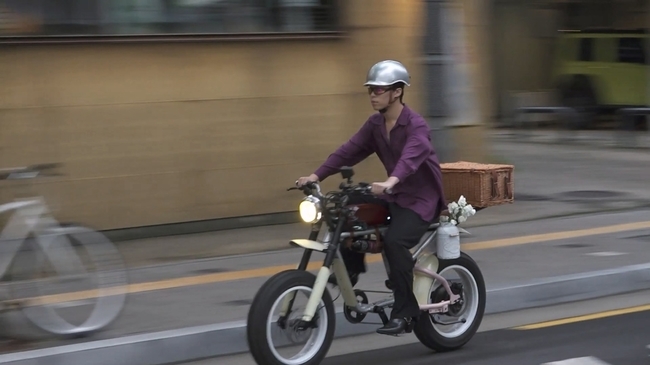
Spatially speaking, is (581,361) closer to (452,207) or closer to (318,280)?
(452,207)

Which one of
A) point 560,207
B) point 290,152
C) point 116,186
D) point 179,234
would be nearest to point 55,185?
point 116,186

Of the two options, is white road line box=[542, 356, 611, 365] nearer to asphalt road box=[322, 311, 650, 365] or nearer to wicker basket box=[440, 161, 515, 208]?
asphalt road box=[322, 311, 650, 365]

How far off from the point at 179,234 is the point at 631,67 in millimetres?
14503

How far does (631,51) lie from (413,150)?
58.1ft

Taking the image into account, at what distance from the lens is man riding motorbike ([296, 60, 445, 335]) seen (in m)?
5.87

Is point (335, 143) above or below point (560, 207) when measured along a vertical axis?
above

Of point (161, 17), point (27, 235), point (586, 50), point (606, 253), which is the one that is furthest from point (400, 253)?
point (586, 50)

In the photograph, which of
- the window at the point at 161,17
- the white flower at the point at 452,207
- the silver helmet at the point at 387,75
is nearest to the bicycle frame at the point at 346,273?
the white flower at the point at 452,207

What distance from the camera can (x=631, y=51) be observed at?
22.3 m

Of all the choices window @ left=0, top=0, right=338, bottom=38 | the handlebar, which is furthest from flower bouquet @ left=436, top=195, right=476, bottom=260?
window @ left=0, top=0, right=338, bottom=38

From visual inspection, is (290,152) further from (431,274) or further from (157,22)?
(431,274)

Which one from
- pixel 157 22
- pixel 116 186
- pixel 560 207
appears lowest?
pixel 560 207

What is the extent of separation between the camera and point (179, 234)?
10406 mm

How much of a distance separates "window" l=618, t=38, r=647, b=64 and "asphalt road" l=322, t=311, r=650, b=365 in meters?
16.0
